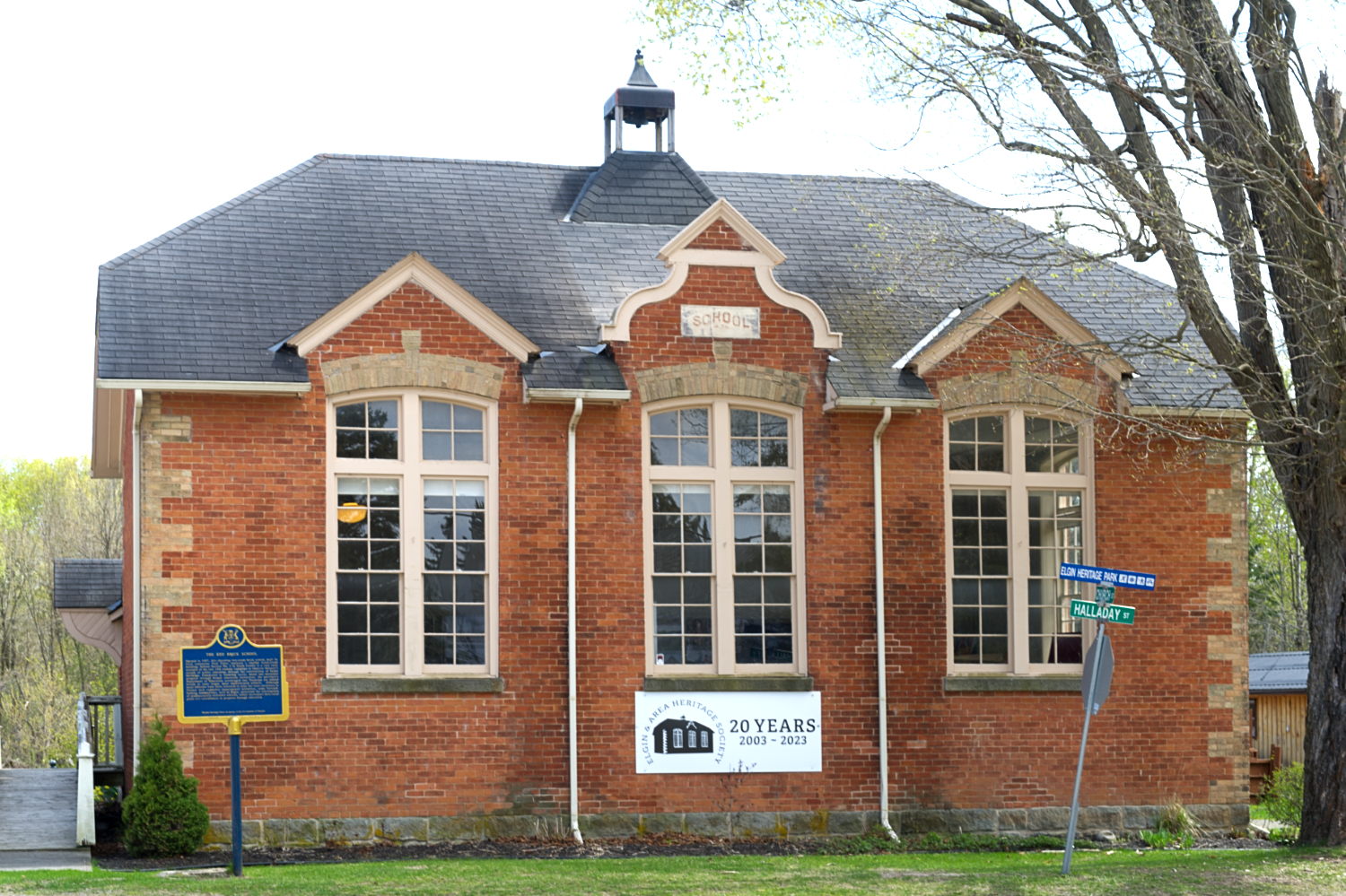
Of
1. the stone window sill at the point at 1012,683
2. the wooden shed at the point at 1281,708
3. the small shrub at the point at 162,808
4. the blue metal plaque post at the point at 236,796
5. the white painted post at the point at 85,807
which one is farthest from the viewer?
the wooden shed at the point at 1281,708

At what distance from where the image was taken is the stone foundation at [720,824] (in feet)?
48.7

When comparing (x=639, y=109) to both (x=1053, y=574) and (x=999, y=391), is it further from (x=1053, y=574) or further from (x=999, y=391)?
(x=1053, y=574)

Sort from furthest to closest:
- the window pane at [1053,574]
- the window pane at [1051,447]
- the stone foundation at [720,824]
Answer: the window pane at [1051,447] < the window pane at [1053,574] < the stone foundation at [720,824]

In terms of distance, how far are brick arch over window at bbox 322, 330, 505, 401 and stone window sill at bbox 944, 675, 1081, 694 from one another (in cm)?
598

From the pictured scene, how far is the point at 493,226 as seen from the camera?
18.2 meters

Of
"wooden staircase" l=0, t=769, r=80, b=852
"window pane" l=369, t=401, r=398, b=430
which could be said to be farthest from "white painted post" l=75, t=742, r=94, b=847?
"window pane" l=369, t=401, r=398, b=430

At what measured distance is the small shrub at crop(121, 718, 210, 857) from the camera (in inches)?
554

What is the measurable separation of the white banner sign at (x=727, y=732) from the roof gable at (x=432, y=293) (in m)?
4.04

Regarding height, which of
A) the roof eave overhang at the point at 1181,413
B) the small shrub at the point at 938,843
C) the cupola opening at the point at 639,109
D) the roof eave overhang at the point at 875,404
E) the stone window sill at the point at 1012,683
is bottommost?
the small shrub at the point at 938,843

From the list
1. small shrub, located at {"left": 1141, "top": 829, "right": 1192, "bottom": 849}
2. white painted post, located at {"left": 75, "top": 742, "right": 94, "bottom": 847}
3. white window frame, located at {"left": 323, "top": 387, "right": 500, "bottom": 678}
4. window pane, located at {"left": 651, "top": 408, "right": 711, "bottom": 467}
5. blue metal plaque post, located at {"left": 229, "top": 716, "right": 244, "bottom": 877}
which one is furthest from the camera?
window pane, located at {"left": 651, "top": 408, "right": 711, "bottom": 467}

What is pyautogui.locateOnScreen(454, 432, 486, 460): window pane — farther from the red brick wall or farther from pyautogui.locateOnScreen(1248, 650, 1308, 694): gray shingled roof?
pyautogui.locateOnScreen(1248, 650, 1308, 694): gray shingled roof

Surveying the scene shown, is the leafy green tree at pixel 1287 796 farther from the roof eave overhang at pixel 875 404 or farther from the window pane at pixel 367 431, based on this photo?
the window pane at pixel 367 431

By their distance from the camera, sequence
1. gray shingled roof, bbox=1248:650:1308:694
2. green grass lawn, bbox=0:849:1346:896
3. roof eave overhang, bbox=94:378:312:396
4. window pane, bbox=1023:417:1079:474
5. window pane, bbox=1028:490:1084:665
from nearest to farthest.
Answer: green grass lawn, bbox=0:849:1346:896, roof eave overhang, bbox=94:378:312:396, window pane, bbox=1028:490:1084:665, window pane, bbox=1023:417:1079:474, gray shingled roof, bbox=1248:650:1308:694

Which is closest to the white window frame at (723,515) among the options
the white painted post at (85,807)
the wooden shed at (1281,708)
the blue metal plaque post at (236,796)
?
the blue metal plaque post at (236,796)
